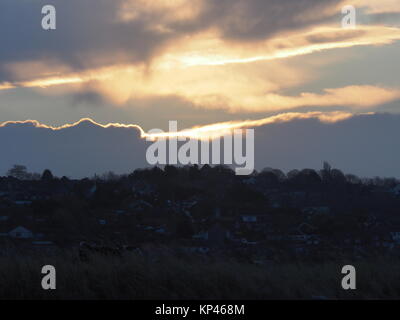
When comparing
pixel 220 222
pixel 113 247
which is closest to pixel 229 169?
pixel 220 222

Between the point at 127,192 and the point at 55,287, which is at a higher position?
the point at 127,192

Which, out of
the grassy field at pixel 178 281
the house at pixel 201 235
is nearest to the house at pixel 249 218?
the house at pixel 201 235

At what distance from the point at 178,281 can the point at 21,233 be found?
9.35 meters

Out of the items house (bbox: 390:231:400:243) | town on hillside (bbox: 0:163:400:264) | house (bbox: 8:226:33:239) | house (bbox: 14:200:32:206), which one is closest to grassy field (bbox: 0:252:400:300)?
town on hillside (bbox: 0:163:400:264)

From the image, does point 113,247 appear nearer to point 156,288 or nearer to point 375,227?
point 156,288

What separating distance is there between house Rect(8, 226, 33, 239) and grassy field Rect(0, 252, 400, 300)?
23.5ft

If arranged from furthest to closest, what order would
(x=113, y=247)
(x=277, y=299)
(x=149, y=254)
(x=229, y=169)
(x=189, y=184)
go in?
(x=229, y=169) → (x=189, y=184) → (x=113, y=247) → (x=149, y=254) → (x=277, y=299)

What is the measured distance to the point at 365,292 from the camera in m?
9.79

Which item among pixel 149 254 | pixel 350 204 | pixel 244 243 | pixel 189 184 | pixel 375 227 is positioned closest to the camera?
pixel 149 254

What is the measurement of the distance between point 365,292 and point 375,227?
1004 cm

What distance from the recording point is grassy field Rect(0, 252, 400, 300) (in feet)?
31.2

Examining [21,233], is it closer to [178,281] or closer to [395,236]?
[178,281]

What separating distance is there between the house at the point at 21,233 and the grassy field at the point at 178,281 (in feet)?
23.5

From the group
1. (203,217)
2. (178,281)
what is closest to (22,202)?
(203,217)
